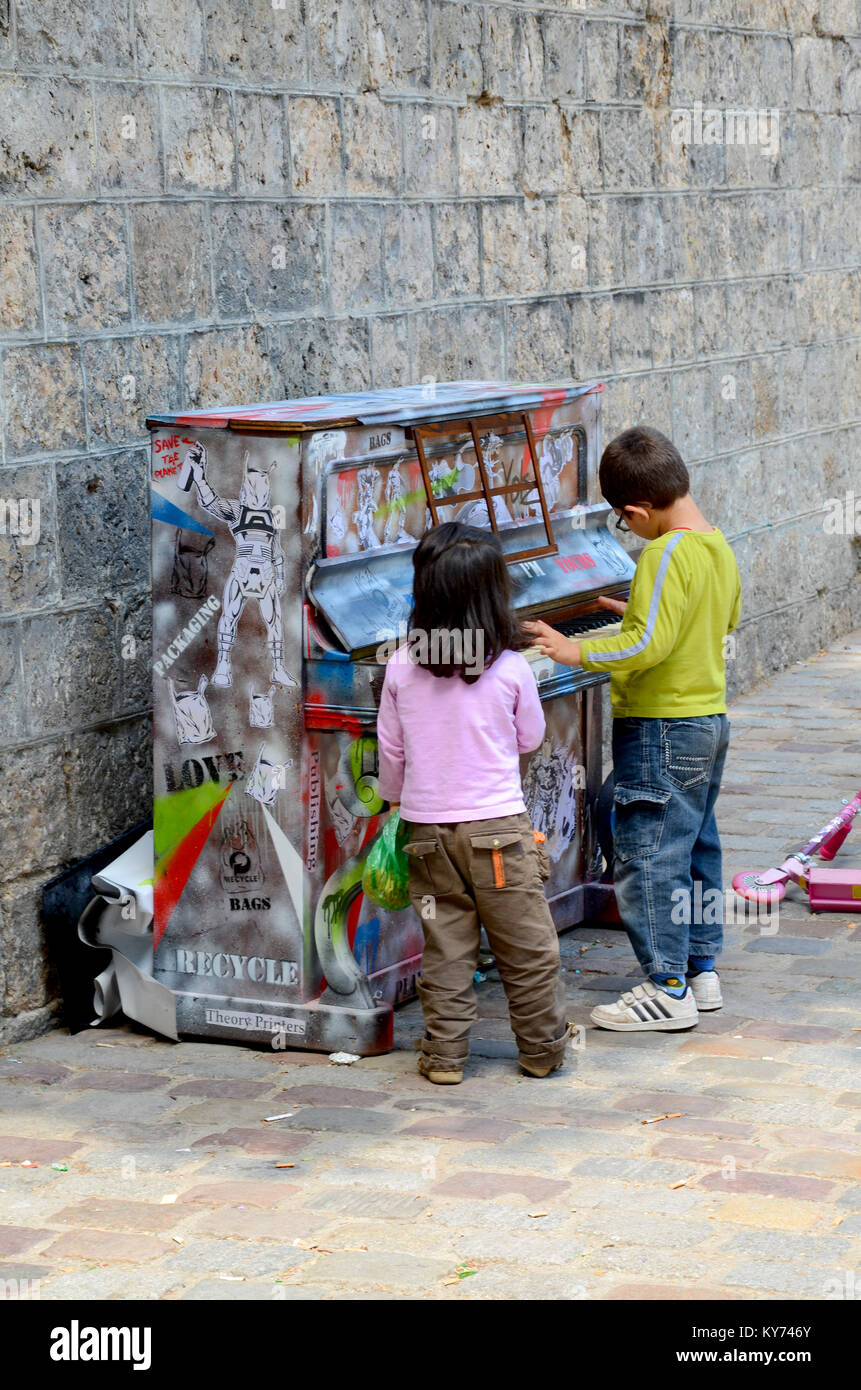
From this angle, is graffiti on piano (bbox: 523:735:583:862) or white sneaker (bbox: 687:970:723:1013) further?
graffiti on piano (bbox: 523:735:583:862)

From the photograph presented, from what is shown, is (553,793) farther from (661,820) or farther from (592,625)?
(661,820)

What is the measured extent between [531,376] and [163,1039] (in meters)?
3.61

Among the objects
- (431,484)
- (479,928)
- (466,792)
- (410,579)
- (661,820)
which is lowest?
(479,928)

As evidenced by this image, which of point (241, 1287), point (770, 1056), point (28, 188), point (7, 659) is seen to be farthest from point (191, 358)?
point (241, 1287)

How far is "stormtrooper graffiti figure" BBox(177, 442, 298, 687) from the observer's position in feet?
16.2

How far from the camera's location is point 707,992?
5406mm

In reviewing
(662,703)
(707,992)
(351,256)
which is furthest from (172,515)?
(707,992)

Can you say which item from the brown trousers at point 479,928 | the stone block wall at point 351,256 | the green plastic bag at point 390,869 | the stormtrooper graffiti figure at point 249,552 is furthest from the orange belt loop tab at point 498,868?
the stone block wall at point 351,256

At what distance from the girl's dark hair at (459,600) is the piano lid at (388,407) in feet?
1.64

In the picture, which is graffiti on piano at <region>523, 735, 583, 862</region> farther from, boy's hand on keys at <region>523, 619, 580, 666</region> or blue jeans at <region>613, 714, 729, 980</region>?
boy's hand on keys at <region>523, 619, 580, 666</region>

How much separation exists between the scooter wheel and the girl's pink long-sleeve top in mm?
1748

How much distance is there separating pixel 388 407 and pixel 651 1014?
1.82 metres

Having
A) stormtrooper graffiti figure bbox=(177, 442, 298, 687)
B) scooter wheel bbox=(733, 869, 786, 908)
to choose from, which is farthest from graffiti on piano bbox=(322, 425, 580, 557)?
scooter wheel bbox=(733, 869, 786, 908)

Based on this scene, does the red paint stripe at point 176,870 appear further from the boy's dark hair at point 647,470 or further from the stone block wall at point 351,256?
the boy's dark hair at point 647,470
